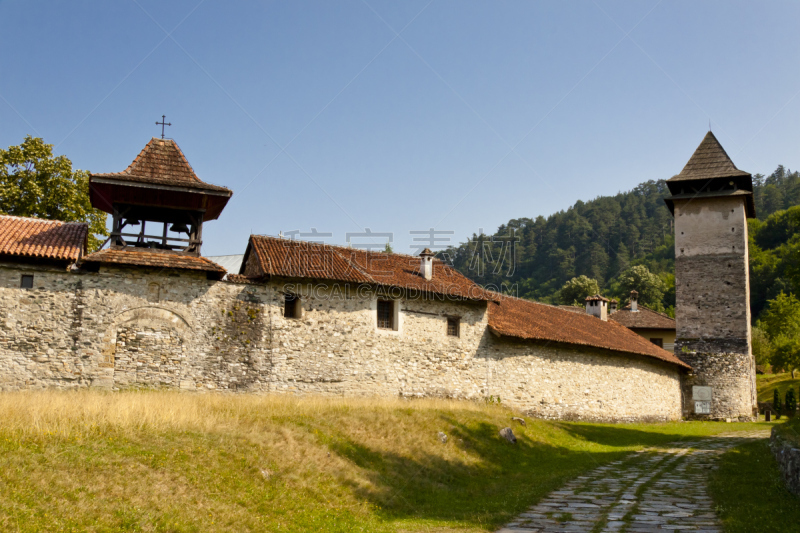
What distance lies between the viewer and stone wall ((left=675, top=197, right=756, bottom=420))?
118 feet

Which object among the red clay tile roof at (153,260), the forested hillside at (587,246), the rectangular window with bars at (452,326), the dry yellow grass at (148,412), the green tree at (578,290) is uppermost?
the forested hillside at (587,246)

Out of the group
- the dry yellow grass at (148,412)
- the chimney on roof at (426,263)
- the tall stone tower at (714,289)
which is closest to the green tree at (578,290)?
the tall stone tower at (714,289)

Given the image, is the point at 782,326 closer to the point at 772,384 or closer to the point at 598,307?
the point at 772,384

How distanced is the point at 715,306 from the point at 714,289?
1001 mm

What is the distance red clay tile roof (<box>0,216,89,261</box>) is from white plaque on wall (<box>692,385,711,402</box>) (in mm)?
32338

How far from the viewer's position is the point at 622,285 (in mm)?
83250

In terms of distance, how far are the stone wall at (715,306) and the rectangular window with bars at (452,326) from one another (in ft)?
61.7

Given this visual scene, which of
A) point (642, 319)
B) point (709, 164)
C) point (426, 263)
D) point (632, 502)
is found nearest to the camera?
point (632, 502)

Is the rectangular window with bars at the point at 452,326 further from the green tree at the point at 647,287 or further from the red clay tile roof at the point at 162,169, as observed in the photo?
the green tree at the point at 647,287

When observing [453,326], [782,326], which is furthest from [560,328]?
[782,326]

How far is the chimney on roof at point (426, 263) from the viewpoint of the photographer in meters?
25.7

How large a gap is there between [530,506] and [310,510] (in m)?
4.23

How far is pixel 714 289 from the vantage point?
122 feet

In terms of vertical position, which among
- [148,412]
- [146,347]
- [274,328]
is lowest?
[148,412]
